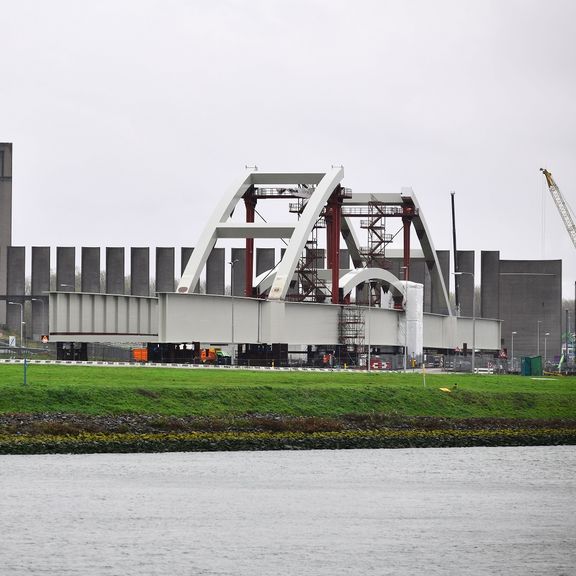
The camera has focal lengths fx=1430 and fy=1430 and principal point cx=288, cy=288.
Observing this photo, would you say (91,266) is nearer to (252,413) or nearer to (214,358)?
(214,358)

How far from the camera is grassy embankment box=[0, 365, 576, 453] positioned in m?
55.8

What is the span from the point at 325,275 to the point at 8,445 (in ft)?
207

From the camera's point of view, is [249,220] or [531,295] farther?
[531,295]

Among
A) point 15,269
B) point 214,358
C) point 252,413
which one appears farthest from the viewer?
point 15,269

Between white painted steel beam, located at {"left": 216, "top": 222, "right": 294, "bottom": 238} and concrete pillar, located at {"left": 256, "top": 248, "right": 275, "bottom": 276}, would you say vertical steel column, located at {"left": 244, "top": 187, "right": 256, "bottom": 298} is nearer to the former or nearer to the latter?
white painted steel beam, located at {"left": 216, "top": 222, "right": 294, "bottom": 238}

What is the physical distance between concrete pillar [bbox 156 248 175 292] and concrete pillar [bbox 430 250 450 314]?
25823mm

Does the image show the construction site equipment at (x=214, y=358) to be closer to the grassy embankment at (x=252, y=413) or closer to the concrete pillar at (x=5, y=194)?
the grassy embankment at (x=252, y=413)

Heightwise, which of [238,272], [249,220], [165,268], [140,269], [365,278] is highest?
[249,220]

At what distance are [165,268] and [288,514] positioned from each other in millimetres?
101471

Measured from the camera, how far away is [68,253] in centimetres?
14275

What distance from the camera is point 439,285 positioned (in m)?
131

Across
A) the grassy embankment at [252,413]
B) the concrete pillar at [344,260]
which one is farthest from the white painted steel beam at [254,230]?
the concrete pillar at [344,260]

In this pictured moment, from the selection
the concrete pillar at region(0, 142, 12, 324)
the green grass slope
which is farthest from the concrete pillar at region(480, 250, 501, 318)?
the green grass slope

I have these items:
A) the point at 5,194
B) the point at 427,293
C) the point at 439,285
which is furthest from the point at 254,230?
the point at 5,194
